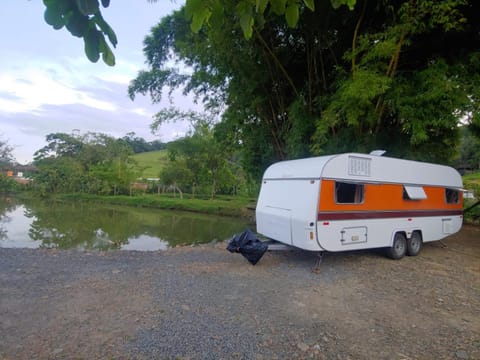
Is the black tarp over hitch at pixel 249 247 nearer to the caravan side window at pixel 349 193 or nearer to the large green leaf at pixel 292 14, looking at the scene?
the caravan side window at pixel 349 193

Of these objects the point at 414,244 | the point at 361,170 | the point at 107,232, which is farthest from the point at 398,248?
the point at 107,232

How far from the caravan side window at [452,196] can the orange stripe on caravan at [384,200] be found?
0.78 feet

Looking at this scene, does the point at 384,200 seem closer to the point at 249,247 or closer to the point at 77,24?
the point at 249,247

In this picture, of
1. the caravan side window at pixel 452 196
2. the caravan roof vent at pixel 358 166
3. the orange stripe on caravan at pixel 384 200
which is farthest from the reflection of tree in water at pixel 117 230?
the caravan side window at pixel 452 196

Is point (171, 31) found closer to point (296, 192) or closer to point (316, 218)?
point (296, 192)

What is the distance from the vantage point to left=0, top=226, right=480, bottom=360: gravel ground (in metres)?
2.75

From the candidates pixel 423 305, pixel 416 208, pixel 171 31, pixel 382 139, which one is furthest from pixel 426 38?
pixel 171 31

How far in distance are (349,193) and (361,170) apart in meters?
0.50

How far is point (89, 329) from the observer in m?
3.01

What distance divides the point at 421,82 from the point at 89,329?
24.2 feet

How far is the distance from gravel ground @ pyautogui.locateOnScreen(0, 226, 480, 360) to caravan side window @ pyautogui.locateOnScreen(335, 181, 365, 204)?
4.41ft

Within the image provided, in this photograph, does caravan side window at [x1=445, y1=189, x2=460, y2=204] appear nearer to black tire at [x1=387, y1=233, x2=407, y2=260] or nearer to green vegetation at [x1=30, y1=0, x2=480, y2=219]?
green vegetation at [x1=30, y1=0, x2=480, y2=219]

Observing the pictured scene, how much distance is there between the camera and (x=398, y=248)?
6.16m

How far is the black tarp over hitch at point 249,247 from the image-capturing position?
550cm
